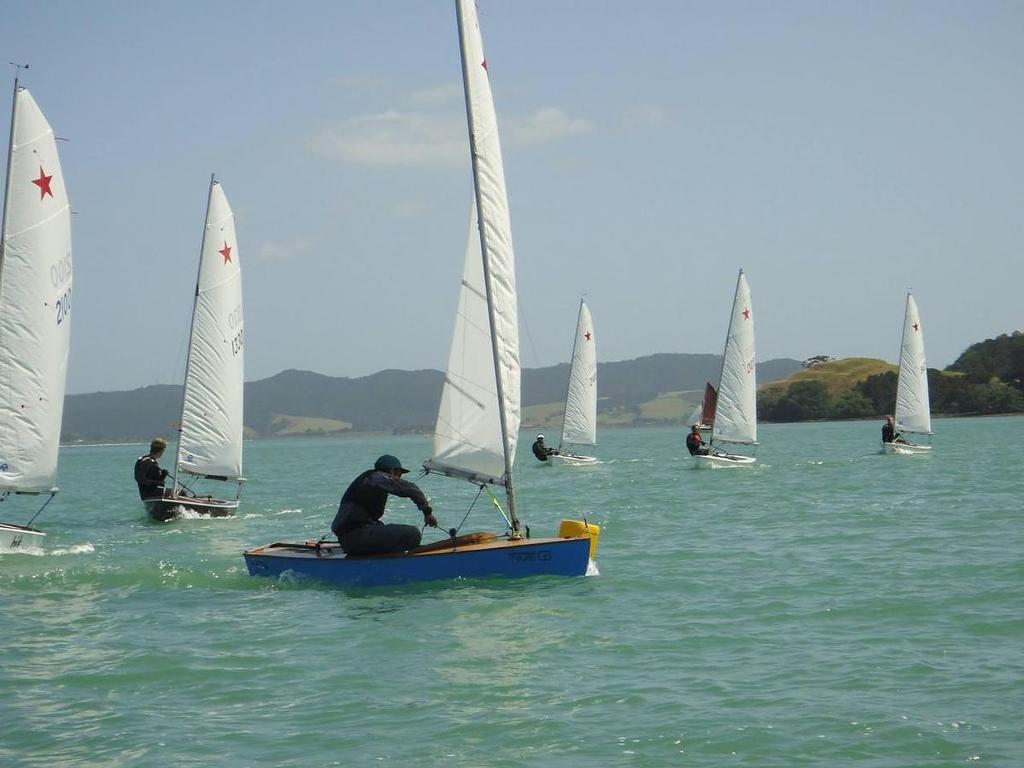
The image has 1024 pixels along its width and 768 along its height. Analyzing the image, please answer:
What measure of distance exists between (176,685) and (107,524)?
17.1 metres

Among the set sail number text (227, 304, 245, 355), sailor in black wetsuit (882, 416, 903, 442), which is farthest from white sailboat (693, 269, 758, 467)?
sail number text (227, 304, 245, 355)

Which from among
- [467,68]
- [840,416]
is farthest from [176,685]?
[840,416]

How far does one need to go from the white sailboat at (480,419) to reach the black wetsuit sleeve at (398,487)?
0.88 m

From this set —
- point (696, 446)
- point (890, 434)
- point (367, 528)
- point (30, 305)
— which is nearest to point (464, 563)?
point (367, 528)

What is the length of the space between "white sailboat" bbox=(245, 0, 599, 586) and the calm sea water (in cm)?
31

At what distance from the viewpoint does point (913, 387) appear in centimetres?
5181

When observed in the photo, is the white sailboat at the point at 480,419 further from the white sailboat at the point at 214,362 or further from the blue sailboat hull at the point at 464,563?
the white sailboat at the point at 214,362

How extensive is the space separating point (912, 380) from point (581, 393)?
46.5 feet

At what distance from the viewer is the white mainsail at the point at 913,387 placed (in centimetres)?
5100

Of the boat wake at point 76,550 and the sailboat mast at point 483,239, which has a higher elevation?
the sailboat mast at point 483,239

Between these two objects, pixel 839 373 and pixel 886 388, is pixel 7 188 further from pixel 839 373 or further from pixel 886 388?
pixel 839 373

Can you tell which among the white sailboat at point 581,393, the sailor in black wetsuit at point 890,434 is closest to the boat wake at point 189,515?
the white sailboat at point 581,393

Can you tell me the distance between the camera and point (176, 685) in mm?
10477

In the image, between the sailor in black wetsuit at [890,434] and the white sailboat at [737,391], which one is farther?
the sailor in black wetsuit at [890,434]
